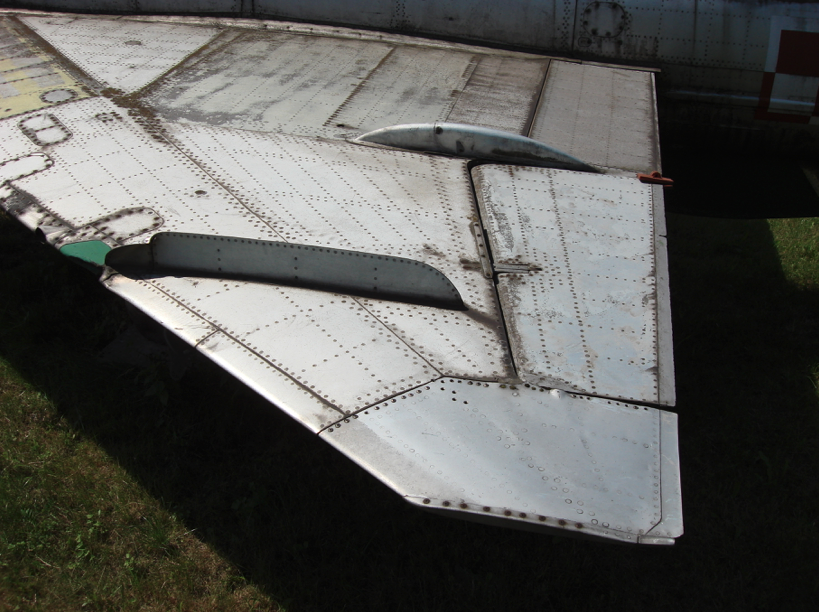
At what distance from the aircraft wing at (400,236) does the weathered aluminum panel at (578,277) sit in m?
0.02

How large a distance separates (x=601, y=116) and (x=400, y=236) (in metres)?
2.61

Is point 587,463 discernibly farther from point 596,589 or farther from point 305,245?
point 305,245

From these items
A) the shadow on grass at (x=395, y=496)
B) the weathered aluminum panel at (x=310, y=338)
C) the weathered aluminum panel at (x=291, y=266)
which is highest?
the weathered aluminum panel at (x=291, y=266)

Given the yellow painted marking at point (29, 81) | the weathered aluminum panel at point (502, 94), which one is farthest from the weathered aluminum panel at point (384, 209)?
the yellow painted marking at point (29, 81)

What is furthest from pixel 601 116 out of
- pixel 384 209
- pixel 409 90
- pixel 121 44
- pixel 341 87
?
pixel 121 44

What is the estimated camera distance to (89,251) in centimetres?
386

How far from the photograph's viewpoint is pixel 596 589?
155 inches

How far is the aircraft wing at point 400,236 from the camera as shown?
115 inches

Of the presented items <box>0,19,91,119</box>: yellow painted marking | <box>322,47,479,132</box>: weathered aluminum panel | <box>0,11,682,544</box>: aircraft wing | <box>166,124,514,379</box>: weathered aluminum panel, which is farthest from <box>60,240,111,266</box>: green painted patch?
<box>322,47,479,132</box>: weathered aluminum panel

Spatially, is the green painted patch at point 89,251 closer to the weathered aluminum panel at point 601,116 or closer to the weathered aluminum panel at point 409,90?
the weathered aluminum panel at point 409,90

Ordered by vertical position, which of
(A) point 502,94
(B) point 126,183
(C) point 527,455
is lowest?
(C) point 527,455

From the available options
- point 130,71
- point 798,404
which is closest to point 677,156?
point 798,404

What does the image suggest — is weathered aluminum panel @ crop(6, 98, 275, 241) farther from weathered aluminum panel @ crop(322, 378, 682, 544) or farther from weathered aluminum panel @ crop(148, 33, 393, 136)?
weathered aluminum panel @ crop(322, 378, 682, 544)

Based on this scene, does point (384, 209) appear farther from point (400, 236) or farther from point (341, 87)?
point (341, 87)
